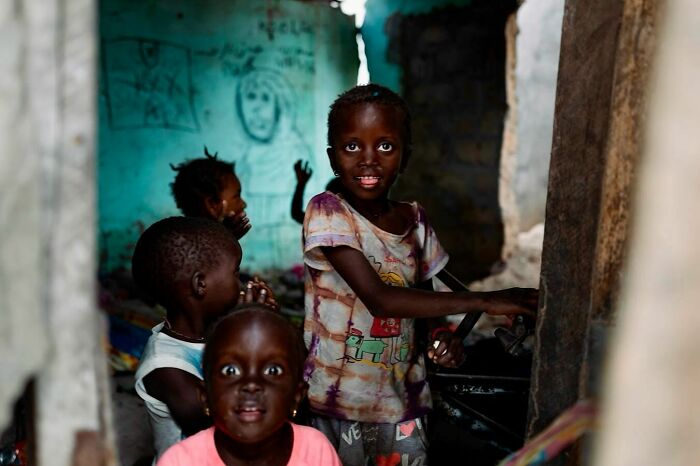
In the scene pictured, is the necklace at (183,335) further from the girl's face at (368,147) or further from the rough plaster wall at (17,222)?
the rough plaster wall at (17,222)

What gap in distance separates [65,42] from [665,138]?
0.69 m

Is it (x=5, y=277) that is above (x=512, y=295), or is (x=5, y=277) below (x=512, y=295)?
above

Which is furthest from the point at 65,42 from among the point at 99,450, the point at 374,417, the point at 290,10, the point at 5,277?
the point at 290,10

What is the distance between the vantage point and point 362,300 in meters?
1.86

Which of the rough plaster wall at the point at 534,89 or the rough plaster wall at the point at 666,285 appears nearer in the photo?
the rough plaster wall at the point at 666,285

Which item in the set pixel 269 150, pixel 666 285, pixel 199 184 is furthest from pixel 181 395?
pixel 269 150

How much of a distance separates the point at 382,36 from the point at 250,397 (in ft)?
19.7

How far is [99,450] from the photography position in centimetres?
91

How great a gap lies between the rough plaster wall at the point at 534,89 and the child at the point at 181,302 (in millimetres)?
7003

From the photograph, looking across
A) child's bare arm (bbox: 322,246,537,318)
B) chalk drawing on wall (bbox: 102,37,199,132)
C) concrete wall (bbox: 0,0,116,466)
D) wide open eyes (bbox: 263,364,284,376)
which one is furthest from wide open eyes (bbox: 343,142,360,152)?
chalk drawing on wall (bbox: 102,37,199,132)

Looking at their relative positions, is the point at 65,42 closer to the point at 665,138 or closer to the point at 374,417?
the point at 665,138

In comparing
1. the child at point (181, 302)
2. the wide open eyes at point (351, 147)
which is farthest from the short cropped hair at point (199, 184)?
the wide open eyes at point (351, 147)

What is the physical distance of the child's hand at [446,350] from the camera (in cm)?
193

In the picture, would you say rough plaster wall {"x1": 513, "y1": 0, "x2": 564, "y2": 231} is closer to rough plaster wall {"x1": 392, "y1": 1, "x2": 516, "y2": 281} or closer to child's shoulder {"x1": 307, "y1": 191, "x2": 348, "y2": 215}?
rough plaster wall {"x1": 392, "y1": 1, "x2": 516, "y2": 281}
